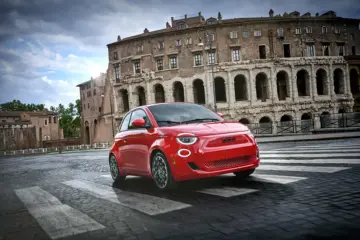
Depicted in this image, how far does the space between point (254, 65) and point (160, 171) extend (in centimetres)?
3795

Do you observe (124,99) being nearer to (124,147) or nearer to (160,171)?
(124,147)

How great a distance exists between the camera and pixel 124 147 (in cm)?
648

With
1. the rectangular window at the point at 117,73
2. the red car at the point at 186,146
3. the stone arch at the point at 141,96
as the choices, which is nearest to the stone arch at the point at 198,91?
the stone arch at the point at 141,96

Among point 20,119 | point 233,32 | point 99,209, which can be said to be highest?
point 233,32

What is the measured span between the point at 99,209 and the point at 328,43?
47073 millimetres

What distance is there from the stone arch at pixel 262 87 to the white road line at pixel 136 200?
3764 centimetres

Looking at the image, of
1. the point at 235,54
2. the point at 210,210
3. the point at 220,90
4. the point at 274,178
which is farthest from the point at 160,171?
the point at 220,90

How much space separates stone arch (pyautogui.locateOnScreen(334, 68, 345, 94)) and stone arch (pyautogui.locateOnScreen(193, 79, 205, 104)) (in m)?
20.0

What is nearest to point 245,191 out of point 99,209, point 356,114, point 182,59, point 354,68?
point 99,209

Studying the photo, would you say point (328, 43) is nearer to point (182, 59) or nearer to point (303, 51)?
point (303, 51)

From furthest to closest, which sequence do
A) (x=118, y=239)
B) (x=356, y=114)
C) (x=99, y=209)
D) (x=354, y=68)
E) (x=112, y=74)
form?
1. (x=112, y=74)
2. (x=354, y=68)
3. (x=356, y=114)
4. (x=99, y=209)
5. (x=118, y=239)

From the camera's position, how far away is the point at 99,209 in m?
4.32

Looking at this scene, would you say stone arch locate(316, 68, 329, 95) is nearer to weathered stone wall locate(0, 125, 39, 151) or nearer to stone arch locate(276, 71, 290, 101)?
stone arch locate(276, 71, 290, 101)

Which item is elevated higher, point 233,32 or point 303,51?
point 233,32
